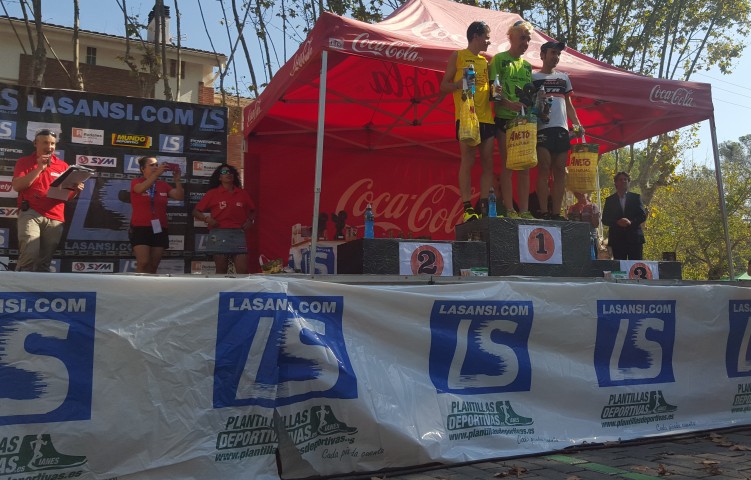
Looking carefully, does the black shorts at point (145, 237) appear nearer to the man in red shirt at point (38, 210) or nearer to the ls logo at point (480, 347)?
the man in red shirt at point (38, 210)

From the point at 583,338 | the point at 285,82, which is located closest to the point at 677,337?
the point at 583,338

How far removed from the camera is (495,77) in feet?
20.6

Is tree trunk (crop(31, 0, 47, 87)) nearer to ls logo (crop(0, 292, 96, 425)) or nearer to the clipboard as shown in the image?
the clipboard

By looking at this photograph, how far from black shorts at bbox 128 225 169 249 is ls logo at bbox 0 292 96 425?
357 cm

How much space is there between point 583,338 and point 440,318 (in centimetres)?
126

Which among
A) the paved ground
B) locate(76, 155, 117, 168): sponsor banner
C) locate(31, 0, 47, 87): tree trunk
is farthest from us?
locate(31, 0, 47, 87): tree trunk

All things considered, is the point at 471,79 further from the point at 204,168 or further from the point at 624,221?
the point at 204,168

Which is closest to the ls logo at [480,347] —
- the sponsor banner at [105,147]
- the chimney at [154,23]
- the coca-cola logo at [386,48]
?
the coca-cola logo at [386,48]

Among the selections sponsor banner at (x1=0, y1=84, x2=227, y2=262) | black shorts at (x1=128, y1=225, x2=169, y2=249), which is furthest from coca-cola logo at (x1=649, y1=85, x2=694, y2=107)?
black shorts at (x1=128, y1=225, x2=169, y2=249)

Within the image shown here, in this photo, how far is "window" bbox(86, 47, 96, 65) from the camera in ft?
89.6

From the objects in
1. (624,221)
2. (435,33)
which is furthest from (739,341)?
(435,33)

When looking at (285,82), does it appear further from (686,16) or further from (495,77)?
(686,16)

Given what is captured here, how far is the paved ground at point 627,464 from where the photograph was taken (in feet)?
12.6

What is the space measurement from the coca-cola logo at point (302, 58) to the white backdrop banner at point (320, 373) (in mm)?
2466
